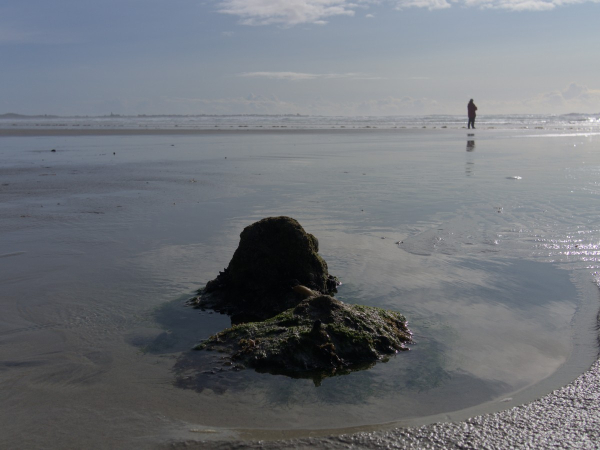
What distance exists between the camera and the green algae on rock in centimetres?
489

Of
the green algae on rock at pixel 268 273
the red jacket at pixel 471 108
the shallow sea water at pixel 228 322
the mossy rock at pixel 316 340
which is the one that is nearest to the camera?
the shallow sea water at pixel 228 322

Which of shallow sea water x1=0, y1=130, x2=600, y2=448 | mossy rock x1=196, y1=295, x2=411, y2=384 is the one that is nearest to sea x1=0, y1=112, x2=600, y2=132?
shallow sea water x1=0, y1=130, x2=600, y2=448

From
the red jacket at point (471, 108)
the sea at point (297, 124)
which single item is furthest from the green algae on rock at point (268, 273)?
the sea at point (297, 124)

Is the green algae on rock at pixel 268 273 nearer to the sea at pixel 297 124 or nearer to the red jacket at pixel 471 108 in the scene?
the red jacket at pixel 471 108

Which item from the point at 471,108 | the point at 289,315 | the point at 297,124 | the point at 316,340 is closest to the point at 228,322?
the point at 289,315

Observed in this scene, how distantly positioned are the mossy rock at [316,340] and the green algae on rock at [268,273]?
2.23 ft

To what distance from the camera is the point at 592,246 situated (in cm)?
632

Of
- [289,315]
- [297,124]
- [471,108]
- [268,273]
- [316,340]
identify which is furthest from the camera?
[297,124]

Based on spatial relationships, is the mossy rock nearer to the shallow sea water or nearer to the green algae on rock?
the shallow sea water

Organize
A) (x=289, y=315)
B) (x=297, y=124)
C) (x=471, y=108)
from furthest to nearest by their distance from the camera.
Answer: (x=297, y=124) → (x=471, y=108) → (x=289, y=315)

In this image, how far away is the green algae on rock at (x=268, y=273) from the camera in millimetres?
4891

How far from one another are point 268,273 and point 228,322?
685 millimetres

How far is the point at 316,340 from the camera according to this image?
3.85m

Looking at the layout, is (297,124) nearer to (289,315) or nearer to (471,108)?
(471,108)
